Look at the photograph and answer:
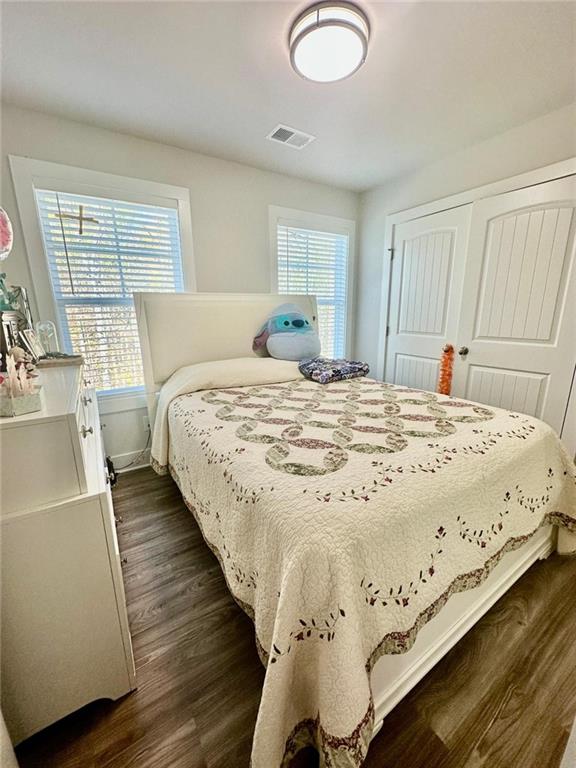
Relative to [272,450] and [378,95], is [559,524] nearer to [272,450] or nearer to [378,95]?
[272,450]

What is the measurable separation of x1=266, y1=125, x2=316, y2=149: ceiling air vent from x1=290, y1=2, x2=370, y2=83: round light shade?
0.64m

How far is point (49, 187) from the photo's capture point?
1.96m

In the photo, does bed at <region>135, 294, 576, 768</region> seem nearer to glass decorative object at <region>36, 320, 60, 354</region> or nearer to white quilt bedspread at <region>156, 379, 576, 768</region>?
white quilt bedspread at <region>156, 379, 576, 768</region>

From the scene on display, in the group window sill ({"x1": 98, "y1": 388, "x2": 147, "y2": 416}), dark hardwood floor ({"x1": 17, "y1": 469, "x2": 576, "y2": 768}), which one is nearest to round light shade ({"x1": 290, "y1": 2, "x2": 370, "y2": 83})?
window sill ({"x1": 98, "y1": 388, "x2": 147, "y2": 416})

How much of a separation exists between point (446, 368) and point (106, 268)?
2.86 metres

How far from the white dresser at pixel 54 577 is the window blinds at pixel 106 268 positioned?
147 cm

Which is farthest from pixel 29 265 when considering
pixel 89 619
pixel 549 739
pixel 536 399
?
pixel 536 399

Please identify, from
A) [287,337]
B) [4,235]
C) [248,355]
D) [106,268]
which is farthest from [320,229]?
[4,235]

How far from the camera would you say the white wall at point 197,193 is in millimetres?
1911

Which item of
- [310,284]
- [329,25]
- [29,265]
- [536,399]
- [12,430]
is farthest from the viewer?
[310,284]

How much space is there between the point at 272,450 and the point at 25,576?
776mm

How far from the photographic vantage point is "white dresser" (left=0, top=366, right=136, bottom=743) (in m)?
0.79

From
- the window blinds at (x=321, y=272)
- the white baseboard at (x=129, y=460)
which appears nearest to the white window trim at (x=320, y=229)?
the window blinds at (x=321, y=272)

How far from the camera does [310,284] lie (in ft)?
10.8
